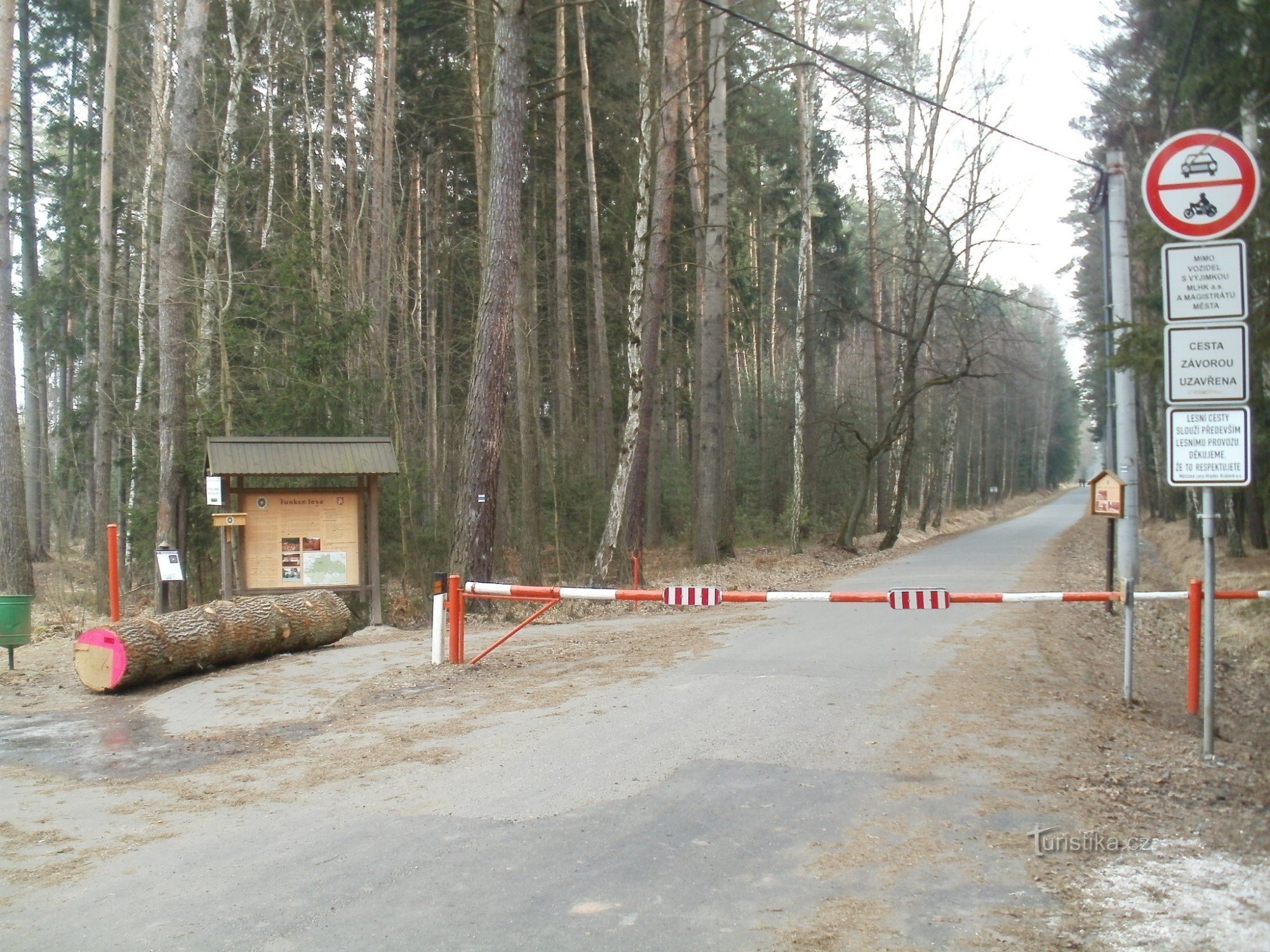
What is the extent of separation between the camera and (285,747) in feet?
26.3

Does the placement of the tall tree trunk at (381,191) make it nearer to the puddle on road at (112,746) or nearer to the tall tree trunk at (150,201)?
the tall tree trunk at (150,201)

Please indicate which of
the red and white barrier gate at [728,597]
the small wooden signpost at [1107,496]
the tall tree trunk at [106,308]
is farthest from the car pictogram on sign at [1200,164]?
the tall tree trunk at [106,308]

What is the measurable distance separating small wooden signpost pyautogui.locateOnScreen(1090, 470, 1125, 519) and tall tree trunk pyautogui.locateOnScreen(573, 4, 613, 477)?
1406cm

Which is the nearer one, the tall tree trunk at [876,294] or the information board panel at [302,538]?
the information board panel at [302,538]

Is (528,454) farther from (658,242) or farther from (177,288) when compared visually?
(177,288)

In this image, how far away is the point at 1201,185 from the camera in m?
7.11

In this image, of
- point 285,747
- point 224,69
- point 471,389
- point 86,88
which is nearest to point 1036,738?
point 285,747

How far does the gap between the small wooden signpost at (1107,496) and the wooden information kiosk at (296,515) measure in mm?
9353

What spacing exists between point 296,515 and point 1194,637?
35.8 feet

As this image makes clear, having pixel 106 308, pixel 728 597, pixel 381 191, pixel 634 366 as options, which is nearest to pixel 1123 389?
pixel 634 366

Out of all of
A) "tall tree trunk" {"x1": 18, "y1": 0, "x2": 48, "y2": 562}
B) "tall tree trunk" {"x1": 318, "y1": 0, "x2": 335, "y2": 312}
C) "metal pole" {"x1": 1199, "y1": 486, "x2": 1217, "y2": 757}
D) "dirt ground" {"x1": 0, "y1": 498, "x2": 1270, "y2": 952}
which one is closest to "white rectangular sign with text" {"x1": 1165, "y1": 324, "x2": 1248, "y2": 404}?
"metal pole" {"x1": 1199, "y1": 486, "x2": 1217, "y2": 757}

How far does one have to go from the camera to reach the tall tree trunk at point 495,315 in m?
14.7

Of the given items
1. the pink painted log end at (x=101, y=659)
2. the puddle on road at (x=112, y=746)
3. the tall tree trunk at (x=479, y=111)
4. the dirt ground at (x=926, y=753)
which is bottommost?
the puddle on road at (x=112, y=746)

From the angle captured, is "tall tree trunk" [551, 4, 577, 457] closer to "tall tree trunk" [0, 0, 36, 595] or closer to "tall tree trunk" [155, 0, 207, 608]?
"tall tree trunk" [155, 0, 207, 608]
